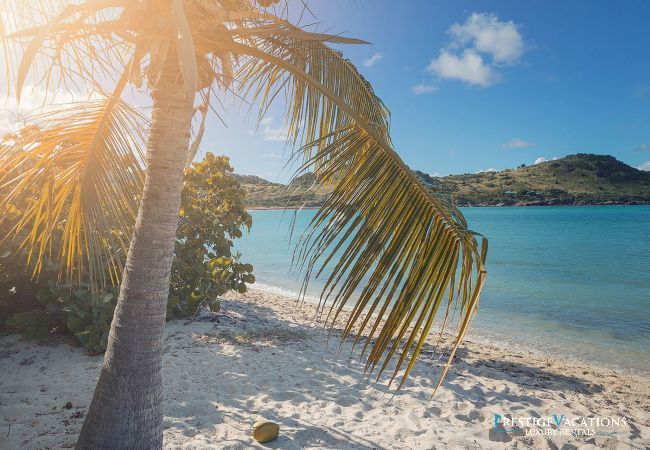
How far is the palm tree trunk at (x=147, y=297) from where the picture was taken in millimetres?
2311

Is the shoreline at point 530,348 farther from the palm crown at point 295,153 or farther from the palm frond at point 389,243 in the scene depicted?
the palm frond at point 389,243

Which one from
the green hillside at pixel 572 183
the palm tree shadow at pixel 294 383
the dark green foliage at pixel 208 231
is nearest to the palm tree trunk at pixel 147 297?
the palm tree shadow at pixel 294 383

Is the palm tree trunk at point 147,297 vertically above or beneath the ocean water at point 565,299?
above

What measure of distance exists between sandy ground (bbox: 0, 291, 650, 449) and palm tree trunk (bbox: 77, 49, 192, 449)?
88 centimetres

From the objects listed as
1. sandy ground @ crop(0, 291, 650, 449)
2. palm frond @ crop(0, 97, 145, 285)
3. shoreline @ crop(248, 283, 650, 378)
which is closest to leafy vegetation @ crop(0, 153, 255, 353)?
sandy ground @ crop(0, 291, 650, 449)

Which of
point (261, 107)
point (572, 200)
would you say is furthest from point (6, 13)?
point (572, 200)

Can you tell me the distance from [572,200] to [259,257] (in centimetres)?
8408

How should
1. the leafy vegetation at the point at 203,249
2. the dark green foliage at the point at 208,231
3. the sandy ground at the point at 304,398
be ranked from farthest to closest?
the dark green foliage at the point at 208,231
the leafy vegetation at the point at 203,249
the sandy ground at the point at 304,398

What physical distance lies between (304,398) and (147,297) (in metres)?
2.61

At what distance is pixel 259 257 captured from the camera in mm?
25000

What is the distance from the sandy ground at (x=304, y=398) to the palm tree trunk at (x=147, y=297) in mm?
883

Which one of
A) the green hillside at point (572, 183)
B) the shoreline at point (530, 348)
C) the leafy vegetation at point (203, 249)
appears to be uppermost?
the green hillside at point (572, 183)

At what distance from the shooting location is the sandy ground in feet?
11.4

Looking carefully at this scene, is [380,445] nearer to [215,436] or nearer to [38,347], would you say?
[215,436]
